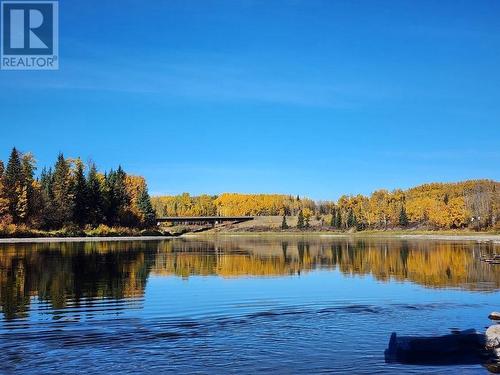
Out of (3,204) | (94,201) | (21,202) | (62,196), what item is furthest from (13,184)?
(94,201)

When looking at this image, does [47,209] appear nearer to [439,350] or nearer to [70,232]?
[70,232]

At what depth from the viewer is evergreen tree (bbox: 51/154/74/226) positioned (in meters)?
122

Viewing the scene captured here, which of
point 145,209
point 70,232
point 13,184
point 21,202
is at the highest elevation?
point 13,184

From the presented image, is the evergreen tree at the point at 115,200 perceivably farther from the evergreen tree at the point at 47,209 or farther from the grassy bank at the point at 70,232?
the evergreen tree at the point at 47,209

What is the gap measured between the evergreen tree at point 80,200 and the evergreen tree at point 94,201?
1.17 m

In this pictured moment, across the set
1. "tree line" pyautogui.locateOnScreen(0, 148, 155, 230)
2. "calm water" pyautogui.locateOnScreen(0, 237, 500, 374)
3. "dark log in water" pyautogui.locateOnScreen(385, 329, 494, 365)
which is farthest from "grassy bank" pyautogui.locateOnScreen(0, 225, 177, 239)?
"dark log in water" pyautogui.locateOnScreen(385, 329, 494, 365)

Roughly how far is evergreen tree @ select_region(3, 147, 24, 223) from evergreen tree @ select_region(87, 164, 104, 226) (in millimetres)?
18074

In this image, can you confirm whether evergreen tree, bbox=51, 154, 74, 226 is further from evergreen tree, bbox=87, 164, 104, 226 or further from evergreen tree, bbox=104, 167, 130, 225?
evergreen tree, bbox=104, 167, 130, 225

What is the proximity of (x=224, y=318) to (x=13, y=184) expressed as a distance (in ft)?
332

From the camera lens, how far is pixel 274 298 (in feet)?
104

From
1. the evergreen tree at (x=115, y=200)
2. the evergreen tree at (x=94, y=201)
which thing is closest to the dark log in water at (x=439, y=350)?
the evergreen tree at (x=94, y=201)

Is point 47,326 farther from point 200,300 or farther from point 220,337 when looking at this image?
point 200,300

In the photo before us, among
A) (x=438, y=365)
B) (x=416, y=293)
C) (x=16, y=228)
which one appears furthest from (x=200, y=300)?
(x=16, y=228)

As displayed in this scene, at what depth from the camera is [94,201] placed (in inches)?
5251
